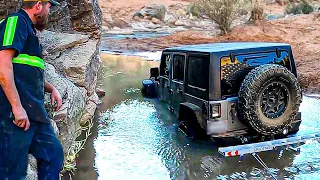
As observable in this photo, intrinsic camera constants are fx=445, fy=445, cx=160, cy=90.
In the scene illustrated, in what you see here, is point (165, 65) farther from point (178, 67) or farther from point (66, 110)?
point (66, 110)

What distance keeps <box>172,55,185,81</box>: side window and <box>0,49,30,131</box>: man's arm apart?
16.6ft

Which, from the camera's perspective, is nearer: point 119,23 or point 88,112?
point 88,112

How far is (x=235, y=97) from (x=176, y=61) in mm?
2053

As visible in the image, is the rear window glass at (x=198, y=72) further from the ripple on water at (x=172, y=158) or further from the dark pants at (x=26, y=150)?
the dark pants at (x=26, y=150)

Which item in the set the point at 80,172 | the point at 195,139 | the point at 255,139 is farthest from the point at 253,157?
the point at 80,172

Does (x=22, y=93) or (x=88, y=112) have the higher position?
(x=22, y=93)

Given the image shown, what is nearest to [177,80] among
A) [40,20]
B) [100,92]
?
[100,92]

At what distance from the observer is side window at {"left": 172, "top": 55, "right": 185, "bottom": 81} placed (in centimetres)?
818

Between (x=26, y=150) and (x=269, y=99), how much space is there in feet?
13.8

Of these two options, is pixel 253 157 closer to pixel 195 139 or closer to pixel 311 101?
pixel 195 139

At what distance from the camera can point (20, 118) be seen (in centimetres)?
329

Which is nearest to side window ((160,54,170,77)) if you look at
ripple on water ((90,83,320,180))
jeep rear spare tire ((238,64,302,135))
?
ripple on water ((90,83,320,180))

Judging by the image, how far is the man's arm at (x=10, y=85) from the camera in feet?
10.5

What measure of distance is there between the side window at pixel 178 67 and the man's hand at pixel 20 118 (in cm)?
501
